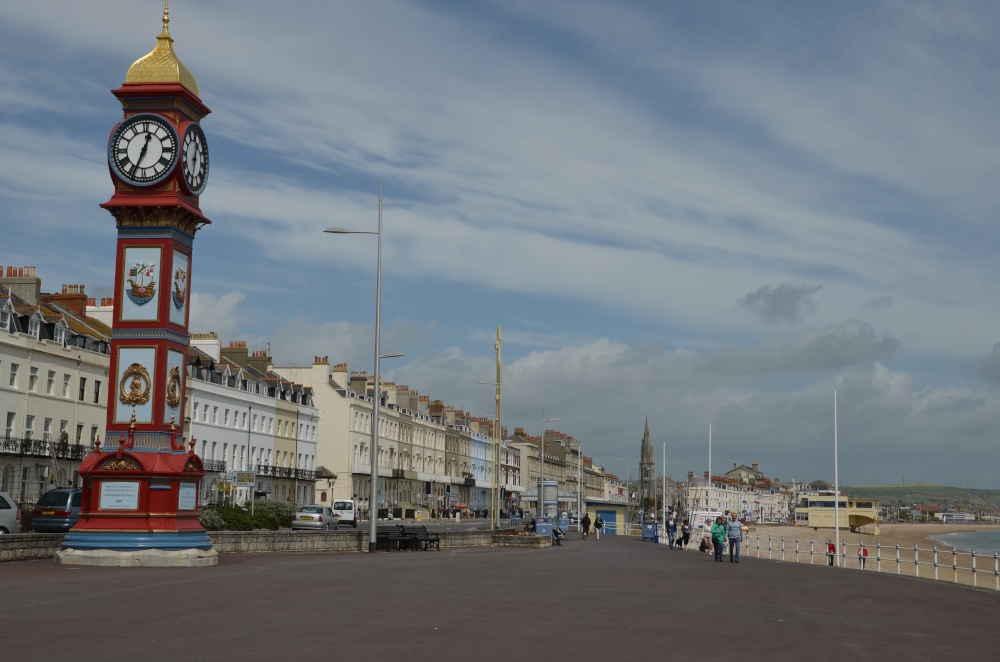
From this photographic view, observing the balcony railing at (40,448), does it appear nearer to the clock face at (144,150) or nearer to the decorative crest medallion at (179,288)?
the decorative crest medallion at (179,288)

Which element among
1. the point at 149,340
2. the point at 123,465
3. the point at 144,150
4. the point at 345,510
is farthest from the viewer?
the point at 345,510

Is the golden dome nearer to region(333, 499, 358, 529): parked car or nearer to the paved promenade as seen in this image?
the paved promenade

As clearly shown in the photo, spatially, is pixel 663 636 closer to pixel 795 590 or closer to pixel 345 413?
pixel 795 590

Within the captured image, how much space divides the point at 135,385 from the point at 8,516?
747 centimetres

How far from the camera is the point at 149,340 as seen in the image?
85.7 feet

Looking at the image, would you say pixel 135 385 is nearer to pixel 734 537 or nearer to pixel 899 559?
pixel 734 537

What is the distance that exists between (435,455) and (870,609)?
113151 mm

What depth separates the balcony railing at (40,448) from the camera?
58.2 metres

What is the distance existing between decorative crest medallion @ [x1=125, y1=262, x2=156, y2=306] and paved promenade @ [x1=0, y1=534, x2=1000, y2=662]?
6.16 metres

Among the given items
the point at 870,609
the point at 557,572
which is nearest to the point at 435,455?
the point at 557,572

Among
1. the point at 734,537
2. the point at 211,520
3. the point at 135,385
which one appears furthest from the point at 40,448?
the point at 734,537

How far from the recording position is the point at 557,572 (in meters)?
27.2

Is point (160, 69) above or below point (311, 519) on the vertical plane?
above

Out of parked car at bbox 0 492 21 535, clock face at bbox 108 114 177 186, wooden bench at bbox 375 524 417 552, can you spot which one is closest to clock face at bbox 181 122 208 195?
clock face at bbox 108 114 177 186
